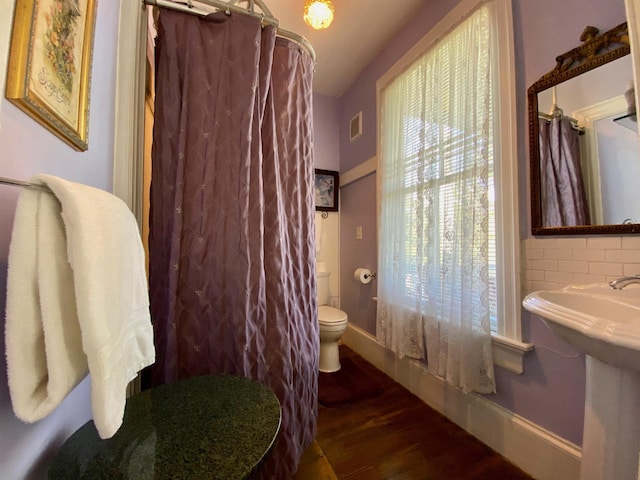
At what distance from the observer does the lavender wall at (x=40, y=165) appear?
0.41m

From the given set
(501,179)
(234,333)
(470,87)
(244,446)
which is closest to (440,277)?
(501,179)

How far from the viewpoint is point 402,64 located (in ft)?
5.76

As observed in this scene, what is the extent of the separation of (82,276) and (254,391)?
0.52m

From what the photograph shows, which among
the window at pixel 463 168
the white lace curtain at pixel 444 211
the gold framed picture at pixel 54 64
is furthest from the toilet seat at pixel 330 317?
the gold framed picture at pixel 54 64

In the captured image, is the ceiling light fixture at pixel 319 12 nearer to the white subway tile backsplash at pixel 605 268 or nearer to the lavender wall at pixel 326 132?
the lavender wall at pixel 326 132

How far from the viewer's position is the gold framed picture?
1.32 ft

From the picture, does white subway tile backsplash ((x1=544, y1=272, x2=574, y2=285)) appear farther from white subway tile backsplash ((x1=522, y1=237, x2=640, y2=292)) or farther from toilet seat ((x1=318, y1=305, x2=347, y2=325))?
toilet seat ((x1=318, y1=305, x2=347, y2=325))

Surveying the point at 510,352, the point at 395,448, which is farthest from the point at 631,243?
the point at 395,448

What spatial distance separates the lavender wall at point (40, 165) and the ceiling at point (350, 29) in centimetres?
136

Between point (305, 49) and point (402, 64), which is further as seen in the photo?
point (402, 64)

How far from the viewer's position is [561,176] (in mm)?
1021

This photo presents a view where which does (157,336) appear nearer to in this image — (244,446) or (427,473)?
(244,446)

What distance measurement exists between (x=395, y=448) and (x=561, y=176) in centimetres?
146

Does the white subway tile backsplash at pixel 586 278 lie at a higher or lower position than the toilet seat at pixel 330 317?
higher
